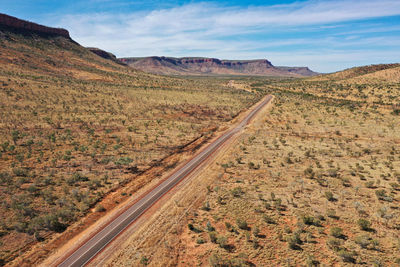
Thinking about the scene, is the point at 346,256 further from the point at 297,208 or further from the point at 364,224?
the point at 297,208

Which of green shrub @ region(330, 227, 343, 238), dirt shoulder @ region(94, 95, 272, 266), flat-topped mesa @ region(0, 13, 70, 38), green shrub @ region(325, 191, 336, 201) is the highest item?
flat-topped mesa @ region(0, 13, 70, 38)

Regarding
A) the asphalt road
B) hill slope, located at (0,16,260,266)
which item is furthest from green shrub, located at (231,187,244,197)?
hill slope, located at (0,16,260,266)

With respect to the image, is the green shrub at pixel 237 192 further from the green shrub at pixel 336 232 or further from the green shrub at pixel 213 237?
the green shrub at pixel 336 232

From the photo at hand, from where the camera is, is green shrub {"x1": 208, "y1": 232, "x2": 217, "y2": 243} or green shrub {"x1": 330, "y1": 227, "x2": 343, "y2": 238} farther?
green shrub {"x1": 208, "y1": 232, "x2": 217, "y2": 243}

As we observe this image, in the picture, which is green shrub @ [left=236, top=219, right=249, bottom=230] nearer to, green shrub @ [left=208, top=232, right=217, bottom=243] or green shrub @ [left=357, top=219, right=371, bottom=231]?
green shrub @ [left=208, top=232, right=217, bottom=243]

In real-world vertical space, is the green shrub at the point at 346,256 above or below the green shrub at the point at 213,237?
above

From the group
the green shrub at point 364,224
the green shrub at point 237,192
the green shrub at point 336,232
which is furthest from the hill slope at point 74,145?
the green shrub at point 364,224

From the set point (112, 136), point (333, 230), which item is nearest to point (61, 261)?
point (333, 230)

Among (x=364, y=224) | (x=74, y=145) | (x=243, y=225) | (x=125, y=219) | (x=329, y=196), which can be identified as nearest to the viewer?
(x=364, y=224)

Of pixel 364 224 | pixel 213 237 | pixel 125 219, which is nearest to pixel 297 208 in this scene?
pixel 364 224

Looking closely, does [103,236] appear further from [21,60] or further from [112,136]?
[21,60]
